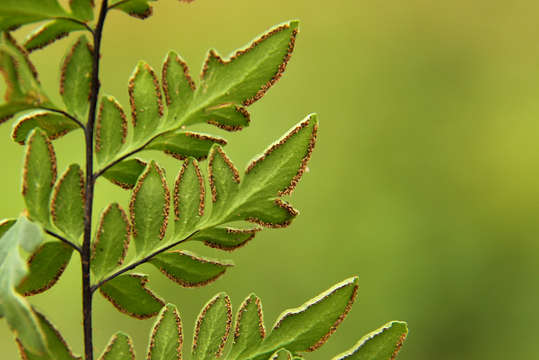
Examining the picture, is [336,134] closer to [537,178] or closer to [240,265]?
[240,265]

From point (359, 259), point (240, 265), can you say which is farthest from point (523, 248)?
point (240, 265)

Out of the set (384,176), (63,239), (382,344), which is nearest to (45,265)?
(63,239)

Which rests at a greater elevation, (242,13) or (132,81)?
(242,13)

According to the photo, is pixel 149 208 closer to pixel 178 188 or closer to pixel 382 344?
pixel 178 188

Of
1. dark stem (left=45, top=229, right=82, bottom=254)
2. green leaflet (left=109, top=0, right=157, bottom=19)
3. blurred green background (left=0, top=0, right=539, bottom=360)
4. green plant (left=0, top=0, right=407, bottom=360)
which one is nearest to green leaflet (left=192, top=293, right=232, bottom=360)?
green plant (left=0, top=0, right=407, bottom=360)

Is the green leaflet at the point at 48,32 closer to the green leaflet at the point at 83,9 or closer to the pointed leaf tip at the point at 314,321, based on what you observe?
the green leaflet at the point at 83,9

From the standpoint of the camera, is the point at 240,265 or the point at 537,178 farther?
the point at 537,178

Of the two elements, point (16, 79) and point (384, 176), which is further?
point (384, 176)

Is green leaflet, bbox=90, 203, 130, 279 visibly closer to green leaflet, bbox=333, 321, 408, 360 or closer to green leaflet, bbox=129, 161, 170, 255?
green leaflet, bbox=129, 161, 170, 255
